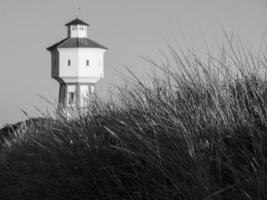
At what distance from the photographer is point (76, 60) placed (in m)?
46.0

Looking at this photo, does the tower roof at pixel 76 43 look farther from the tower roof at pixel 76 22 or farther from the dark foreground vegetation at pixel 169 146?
the dark foreground vegetation at pixel 169 146

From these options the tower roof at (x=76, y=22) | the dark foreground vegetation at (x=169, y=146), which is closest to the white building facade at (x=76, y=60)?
the tower roof at (x=76, y=22)

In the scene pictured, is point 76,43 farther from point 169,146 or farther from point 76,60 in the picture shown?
point 169,146

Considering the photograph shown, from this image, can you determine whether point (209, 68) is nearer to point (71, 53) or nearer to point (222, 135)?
point (222, 135)

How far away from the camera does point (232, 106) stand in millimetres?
3879

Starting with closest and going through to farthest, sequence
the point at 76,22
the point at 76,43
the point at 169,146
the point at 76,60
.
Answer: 1. the point at 169,146
2. the point at 76,60
3. the point at 76,43
4. the point at 76,22

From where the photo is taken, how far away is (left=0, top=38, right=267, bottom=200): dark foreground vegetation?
10.9ft

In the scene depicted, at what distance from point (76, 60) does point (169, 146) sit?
42.5 m

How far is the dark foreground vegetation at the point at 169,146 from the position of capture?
3.32m

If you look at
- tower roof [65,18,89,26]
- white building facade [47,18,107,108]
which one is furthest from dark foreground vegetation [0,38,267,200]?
tower roof [65,18,89,26]

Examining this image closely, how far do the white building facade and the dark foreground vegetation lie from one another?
131ft

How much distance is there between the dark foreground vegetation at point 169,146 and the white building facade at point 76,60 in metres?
39.9

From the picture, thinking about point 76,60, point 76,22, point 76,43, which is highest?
point 76,22

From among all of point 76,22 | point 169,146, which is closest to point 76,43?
point 76,22
